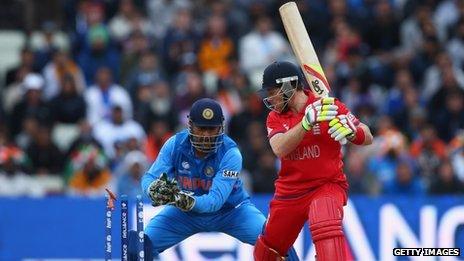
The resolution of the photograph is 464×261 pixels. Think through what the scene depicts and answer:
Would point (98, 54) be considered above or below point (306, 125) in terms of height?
above

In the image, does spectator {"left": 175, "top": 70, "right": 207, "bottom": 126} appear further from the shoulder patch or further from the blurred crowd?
the shoulder patch

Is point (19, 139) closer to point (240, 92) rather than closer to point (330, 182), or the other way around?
point (240, 92)

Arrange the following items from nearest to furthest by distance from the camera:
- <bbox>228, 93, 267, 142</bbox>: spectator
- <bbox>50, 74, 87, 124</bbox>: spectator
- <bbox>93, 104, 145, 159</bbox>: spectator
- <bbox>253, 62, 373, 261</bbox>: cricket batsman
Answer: <bbox>253, 62, 373, 261</bbox>: cricket batsman, <bbox>93, 104, 145, 159</bbox>: spectator, <bbox>228, 93, 267, 142</bbox>: spectator, <bbox>50, 74, 87, 124</bbox>: spectator

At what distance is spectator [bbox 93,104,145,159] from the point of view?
694 inches

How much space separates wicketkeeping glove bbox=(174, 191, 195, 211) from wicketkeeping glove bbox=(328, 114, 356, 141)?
1.30 meters

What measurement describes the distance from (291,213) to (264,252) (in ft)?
1.61

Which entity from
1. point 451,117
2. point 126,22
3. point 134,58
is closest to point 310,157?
point 451,117

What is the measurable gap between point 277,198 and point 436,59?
853 centimetres

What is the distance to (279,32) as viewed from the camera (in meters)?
20.0

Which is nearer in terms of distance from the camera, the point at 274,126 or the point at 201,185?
the point at 274,126

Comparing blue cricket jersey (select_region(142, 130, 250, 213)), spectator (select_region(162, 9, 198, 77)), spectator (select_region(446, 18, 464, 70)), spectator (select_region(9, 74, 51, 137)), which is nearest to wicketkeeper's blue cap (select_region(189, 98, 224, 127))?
blue cricket jersey (select_region(142, 130, 250, 213))

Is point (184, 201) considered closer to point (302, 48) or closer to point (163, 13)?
point (302, 48)

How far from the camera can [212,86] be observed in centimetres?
1923

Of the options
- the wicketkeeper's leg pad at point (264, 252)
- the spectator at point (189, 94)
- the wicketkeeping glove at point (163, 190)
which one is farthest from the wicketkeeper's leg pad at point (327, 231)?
the spectator at point (189, 94)
